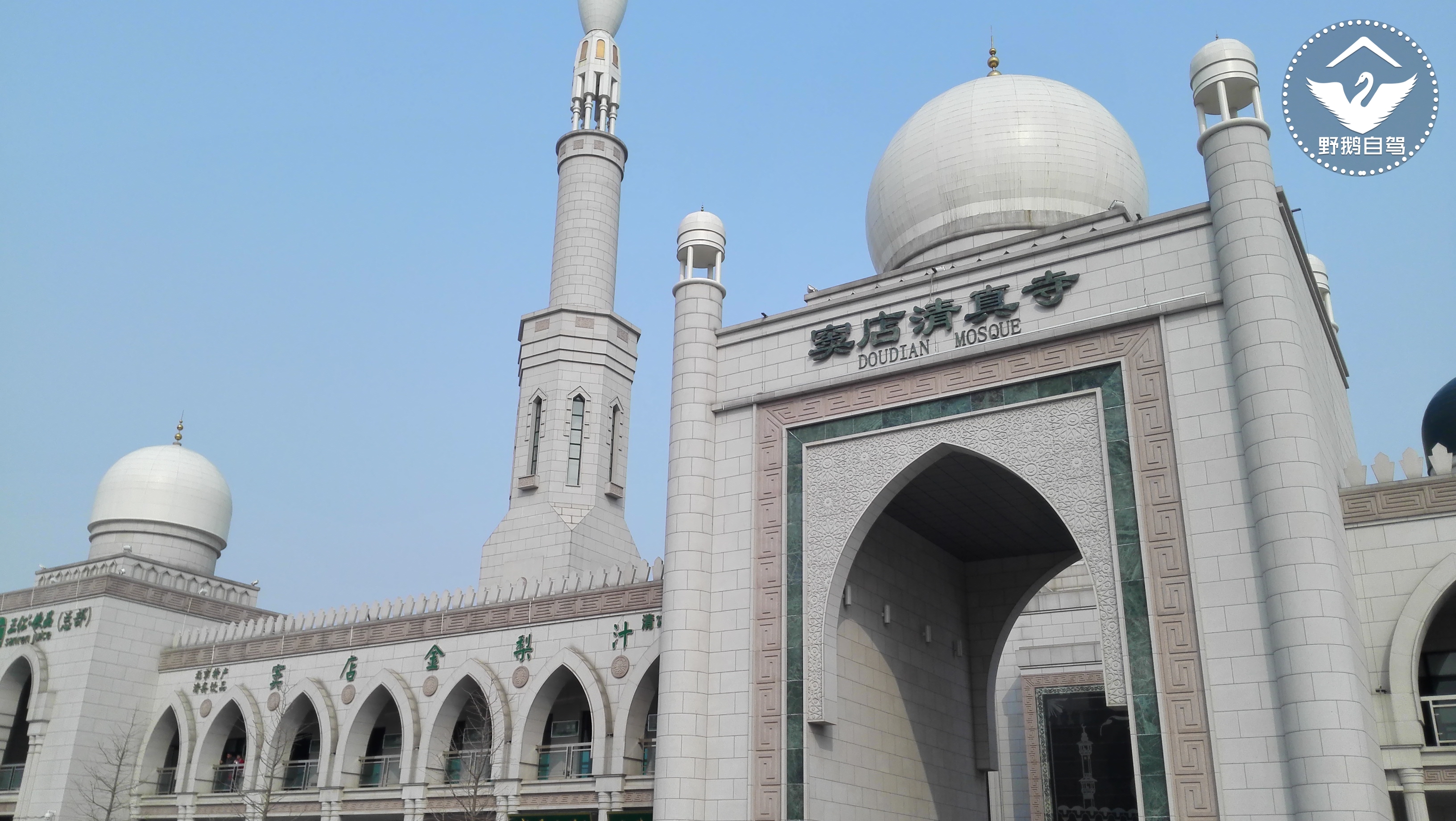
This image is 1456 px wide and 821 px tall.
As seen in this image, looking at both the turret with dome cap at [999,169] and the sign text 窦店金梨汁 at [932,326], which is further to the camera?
the turret with dome cap at [999,169]

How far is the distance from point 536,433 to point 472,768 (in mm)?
6016

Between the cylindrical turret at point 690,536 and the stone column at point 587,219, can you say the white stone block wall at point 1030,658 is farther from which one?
the stone column at point 587,219

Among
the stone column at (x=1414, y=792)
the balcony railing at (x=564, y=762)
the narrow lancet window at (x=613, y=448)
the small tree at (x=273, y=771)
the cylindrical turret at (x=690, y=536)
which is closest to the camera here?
the stone column at (x=1414, y=792)

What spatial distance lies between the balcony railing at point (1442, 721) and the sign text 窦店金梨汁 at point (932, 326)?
4964 mm

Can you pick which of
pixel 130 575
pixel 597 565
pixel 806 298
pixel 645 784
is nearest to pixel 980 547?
pixel 806 298

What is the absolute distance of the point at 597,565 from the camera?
1928cm

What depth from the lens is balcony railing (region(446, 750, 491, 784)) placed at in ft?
51.5

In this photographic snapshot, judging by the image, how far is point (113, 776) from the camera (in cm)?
1900

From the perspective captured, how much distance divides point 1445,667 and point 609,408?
42.4 ft

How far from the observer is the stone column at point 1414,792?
995 cm

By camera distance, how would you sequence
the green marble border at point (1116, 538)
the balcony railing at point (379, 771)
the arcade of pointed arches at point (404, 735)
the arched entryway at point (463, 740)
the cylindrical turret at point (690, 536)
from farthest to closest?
the balcony railing at point (379, 771) < the arched entryway at point (463, 740) < the arcade of pointed arches at point (404, 735) < the cylindrical turret at point (690, 536) < the green marble border at point (1116, 538)

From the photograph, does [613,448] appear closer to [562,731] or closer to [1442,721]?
[562,731]

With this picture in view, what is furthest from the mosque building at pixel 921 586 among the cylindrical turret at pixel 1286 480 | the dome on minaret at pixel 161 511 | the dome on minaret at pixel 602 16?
the dome on minaret at pixel 602 16

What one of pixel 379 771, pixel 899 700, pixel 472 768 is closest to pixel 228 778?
pixel 379 771
